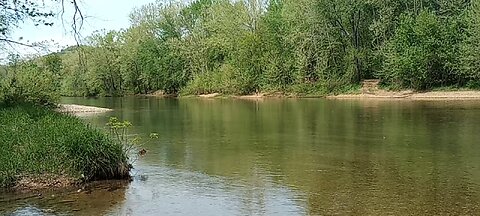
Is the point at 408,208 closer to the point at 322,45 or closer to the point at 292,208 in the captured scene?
the point at 292,208

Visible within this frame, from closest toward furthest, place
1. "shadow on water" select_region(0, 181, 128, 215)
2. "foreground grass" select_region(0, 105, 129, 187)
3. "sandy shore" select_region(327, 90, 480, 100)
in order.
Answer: "shadow on water" select_region(0, 181, 128, 215)
"foreground grass" select_region(0, 105, 129, 187)
"sandy shore" select_region(327, 90, 480, 100)

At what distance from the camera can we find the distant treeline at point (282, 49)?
165 feet

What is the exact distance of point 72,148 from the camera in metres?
13.6

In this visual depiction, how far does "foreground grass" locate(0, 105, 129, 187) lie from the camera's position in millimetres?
13383

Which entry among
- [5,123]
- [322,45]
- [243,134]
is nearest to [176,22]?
[322,45]

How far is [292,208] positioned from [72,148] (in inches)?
226

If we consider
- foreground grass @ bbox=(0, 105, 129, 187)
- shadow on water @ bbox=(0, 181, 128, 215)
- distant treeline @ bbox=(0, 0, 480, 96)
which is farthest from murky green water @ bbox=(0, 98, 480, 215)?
distant treeline @ bbox=(0, 0, 480, 96)

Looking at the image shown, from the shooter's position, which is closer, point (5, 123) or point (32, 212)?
point (32, 212)

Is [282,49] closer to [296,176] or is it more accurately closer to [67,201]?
[296,176]

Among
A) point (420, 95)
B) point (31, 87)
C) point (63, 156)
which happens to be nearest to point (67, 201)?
point (63, 156)

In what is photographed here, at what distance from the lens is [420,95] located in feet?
166

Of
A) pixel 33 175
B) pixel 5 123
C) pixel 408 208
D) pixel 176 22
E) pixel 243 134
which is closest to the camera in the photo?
pixel 408 208

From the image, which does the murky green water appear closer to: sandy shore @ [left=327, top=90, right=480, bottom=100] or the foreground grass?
the foreground grass

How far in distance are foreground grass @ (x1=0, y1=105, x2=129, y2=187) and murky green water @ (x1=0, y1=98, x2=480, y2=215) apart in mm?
552
